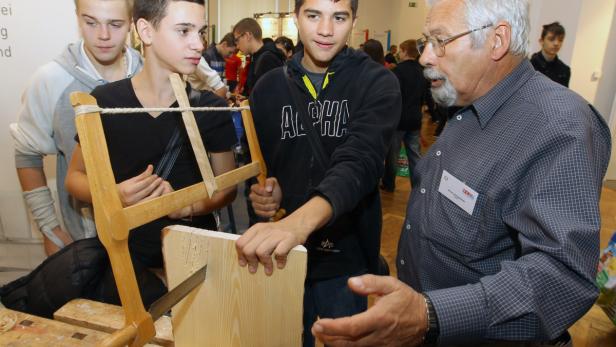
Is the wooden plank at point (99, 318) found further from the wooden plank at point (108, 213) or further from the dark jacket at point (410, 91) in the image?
the dark jacket at point (410, 91)

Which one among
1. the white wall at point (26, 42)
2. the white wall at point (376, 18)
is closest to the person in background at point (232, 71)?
the white wall at point (26, 42)

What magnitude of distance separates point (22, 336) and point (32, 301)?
0.25m

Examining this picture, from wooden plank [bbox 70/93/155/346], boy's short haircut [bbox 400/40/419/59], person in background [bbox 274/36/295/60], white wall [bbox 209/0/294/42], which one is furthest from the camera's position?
white wall [bbox 209/0/294/42]

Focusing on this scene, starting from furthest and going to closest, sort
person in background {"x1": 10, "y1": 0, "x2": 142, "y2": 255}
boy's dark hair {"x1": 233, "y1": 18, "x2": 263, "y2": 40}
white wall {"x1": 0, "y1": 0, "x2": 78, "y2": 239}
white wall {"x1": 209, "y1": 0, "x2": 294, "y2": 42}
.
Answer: white wall {"x1": 209, "y1": 0, "x2": 294, "y2": 42} < boy's dark hair {"x1": 233, "y1": 18, "x2": 263, "y2": 40} < white wall {"x1": 0, "y1": 0, "x2": 78, "y2": 239} < person in background {"x1": 10, "y1": 0, "x2": 142, "y2": 255}

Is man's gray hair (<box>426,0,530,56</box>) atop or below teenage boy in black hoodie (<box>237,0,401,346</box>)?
atop

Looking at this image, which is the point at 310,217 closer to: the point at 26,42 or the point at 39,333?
the point at 39,333

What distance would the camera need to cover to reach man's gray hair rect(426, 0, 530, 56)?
112 centimetres

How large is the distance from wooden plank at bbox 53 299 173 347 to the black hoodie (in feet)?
1.76

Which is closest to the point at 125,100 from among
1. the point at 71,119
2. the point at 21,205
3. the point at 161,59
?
the point at 161,59

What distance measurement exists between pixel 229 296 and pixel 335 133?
0.67 meters

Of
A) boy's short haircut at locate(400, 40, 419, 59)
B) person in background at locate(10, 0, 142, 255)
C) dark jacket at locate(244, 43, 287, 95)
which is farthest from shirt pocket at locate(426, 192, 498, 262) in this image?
boy's short haircut at locate(400, 40, 419, 59)

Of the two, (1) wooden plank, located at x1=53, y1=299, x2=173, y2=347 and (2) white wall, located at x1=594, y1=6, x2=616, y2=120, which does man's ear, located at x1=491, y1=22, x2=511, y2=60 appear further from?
(2) white wall, located at x1=594, y1=6, x2=616, y2=120

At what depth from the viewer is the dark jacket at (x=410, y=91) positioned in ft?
15.4

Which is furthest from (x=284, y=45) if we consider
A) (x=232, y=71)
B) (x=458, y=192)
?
(x=458, y=192)
